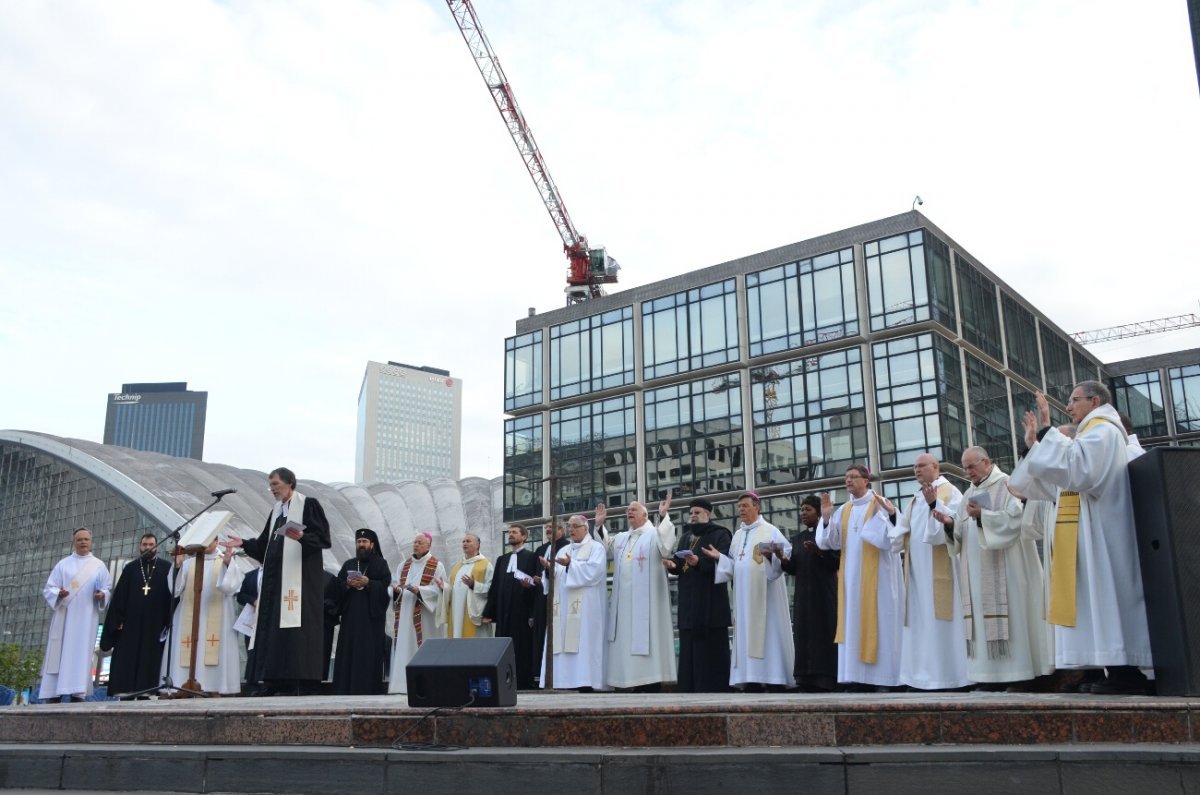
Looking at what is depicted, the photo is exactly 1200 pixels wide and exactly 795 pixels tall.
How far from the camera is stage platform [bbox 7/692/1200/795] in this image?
4215 millimetres

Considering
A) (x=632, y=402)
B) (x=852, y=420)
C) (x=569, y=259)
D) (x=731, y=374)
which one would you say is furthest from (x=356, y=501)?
(x=852, y=420)

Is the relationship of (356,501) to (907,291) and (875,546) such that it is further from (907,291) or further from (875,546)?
(875,546)

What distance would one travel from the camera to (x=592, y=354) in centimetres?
4769

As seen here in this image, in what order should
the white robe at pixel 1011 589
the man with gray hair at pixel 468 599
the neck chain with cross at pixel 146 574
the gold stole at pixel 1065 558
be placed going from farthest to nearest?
the man with gray hair at pixel 468 599
the neck chain with cross at pixel 146 574
the white robe at pixel 1011 589
the gold stole at pixel 1065 558

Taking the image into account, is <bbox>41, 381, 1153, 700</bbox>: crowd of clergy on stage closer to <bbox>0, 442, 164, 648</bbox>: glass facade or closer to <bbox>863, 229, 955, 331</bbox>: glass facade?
<bbox>863, 229, 955, 331</bbox>: glass facade

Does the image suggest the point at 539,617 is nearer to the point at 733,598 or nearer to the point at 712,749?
the point at 733,598

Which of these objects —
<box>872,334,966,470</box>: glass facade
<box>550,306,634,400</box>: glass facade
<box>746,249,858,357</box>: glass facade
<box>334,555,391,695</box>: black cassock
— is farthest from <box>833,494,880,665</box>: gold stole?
<box>550,306,634,400</box>: glass facade

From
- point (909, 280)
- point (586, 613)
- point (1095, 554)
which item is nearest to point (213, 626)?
point (586, 613)

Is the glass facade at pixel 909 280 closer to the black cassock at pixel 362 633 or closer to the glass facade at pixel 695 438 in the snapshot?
the glass facade at pixel 695 438

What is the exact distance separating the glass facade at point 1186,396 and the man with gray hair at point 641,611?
142ft

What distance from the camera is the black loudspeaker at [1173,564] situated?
5.25 m

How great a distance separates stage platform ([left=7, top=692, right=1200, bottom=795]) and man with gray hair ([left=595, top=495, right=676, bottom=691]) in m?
6.81

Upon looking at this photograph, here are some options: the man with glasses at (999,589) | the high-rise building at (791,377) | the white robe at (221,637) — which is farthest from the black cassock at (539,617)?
the high-rise building at (791,377)

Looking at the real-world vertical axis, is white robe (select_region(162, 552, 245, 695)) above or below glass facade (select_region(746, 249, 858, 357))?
below
